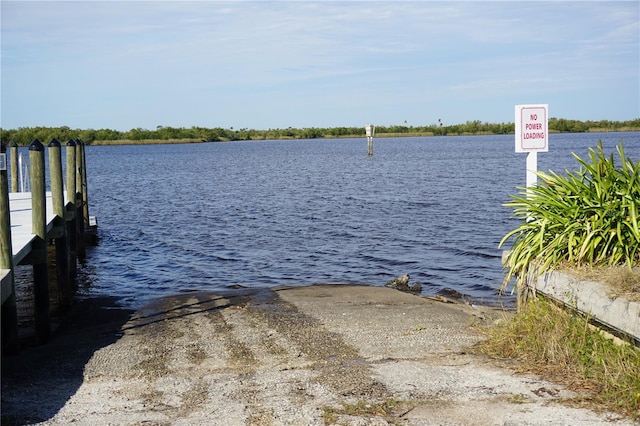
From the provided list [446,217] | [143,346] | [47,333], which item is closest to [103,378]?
[143,346]

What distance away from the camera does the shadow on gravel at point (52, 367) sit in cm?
618

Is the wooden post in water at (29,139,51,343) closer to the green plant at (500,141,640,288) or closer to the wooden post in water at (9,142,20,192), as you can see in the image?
the green plant at (500,141,640,288)

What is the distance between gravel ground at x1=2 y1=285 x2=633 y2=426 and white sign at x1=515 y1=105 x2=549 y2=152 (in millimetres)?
2370

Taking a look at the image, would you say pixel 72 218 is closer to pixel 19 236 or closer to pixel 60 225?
pixel 60 225

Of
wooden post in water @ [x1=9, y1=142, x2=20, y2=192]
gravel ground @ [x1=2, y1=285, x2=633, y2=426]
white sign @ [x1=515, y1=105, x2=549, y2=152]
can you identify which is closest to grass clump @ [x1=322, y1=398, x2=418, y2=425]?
gravel ground @ [x1=2, y1=285, x2=633, y2=426]

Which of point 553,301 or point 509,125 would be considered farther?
point 509,125

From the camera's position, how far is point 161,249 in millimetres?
19859

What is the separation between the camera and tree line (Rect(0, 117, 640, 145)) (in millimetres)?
139500

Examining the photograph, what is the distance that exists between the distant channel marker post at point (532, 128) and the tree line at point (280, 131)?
118465 millimetres

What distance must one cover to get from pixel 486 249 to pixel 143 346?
11505 millimetres

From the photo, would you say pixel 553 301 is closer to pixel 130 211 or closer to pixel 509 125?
pixel 130 211

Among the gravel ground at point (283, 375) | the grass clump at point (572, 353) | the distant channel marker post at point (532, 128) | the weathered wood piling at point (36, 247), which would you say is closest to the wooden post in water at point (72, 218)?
the weathered wood piling at point (36, 247)

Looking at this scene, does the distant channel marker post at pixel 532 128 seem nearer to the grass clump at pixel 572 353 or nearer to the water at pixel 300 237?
the grass clump at pixel 572 353

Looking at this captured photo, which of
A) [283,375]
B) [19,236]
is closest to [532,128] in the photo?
[283,375]
